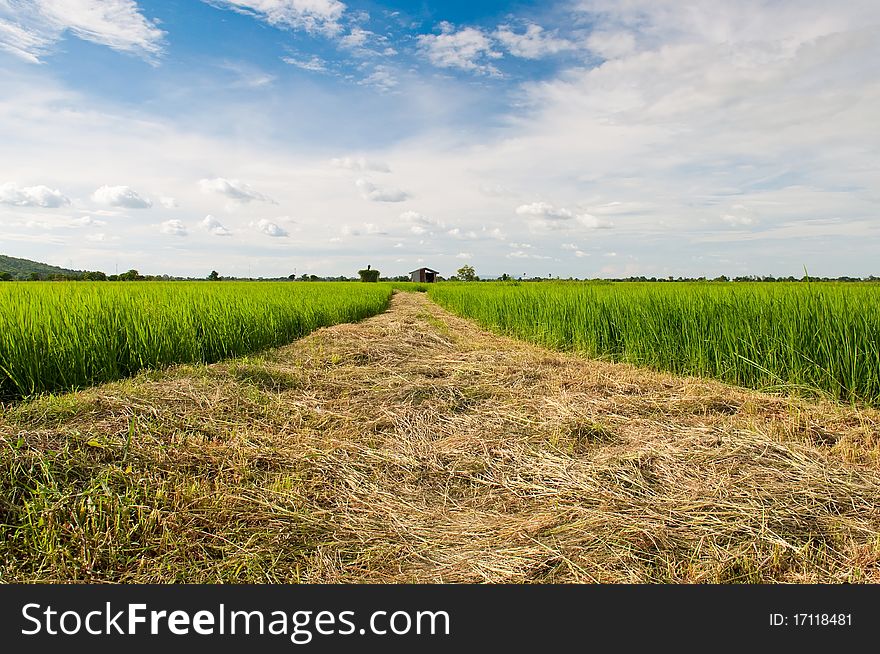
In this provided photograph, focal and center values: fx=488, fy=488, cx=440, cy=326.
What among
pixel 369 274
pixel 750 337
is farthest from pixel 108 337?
pixel 369 274

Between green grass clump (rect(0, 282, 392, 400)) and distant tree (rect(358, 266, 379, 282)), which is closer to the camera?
green grass clump (rect(0, 282, 392, 400))

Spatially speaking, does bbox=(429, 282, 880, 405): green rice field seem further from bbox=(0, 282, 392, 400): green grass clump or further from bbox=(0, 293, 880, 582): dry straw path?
bbox=(0, 282, 392, 400): green grass clump

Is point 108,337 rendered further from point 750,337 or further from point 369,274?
point 369,274

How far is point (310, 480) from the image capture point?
2662mm

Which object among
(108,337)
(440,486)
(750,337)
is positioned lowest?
(440,486)

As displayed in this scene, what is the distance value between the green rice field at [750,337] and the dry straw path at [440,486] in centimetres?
51

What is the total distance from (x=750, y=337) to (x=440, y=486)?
357 centimetres

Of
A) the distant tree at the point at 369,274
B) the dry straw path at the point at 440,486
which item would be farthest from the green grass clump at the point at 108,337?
the distant tree at the point at 369,274

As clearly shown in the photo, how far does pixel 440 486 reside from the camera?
106 inches

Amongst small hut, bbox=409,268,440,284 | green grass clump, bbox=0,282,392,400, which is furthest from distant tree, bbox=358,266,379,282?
green grass clump, bbox=0,282,392,400

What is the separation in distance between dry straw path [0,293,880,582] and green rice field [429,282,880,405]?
1.68 feet

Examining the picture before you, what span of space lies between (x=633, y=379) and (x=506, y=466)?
7.89 feet

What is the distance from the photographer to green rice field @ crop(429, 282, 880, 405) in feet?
13.0

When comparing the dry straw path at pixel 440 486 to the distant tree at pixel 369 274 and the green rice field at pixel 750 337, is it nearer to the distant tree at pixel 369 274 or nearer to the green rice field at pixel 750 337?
the green rice field at pixel 750 337
